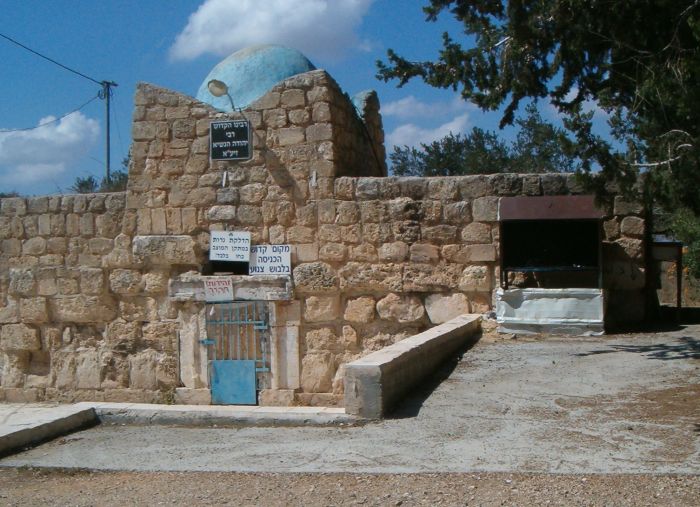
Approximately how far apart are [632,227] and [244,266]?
507cm

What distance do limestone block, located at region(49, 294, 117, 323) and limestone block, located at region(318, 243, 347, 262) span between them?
3.07m

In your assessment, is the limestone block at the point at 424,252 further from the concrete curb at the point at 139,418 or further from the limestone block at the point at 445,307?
the concrete curb at the point at 139,418

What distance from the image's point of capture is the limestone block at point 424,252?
9.88 meters

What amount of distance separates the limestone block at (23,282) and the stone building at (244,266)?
0.02m

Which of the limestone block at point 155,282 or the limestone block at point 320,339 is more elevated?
the limestone block at point 155,282

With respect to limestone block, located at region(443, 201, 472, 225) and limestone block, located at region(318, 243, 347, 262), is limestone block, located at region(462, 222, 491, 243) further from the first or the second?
limestone block, located at region(318, 243, 347, 262)

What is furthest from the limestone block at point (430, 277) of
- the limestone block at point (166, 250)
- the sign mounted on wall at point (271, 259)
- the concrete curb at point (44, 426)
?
the concrete curb at point (44, 426)

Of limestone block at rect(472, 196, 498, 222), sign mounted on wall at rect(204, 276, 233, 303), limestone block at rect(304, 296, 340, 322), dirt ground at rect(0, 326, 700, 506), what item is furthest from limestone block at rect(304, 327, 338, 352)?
dirt ground at rect(0, 326, 700, 506)

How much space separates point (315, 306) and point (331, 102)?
2.63m

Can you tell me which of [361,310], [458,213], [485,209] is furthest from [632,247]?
[361,310]

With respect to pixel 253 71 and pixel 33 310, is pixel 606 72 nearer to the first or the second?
pixel 253 71

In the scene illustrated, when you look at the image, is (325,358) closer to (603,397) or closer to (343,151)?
(343,151)

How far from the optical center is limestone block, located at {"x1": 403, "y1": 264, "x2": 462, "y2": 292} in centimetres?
985

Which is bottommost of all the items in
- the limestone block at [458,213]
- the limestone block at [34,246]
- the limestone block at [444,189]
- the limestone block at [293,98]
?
the limestone block at [34,246]
